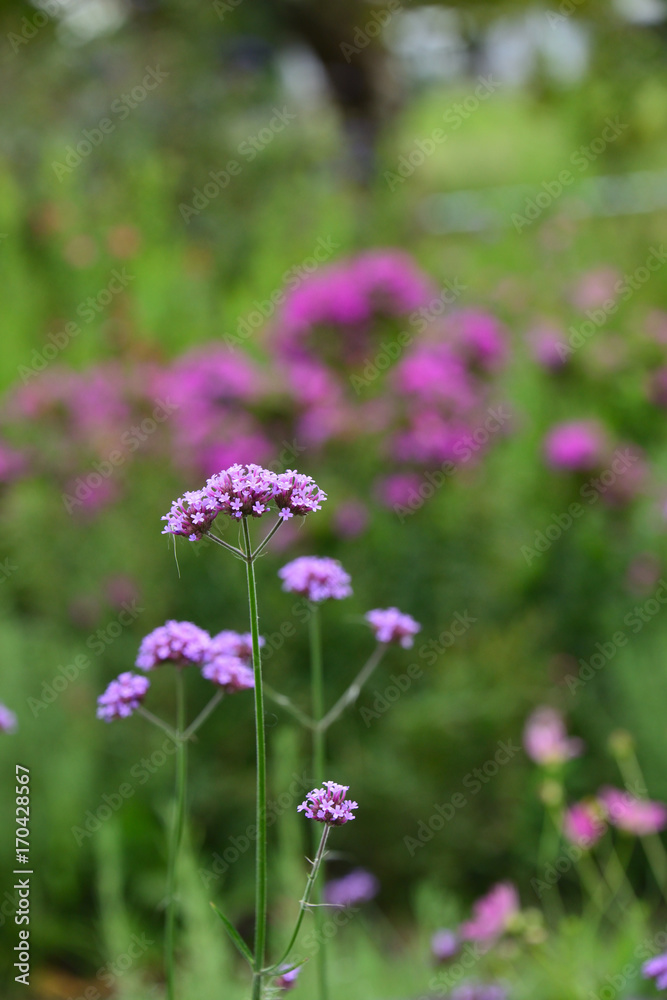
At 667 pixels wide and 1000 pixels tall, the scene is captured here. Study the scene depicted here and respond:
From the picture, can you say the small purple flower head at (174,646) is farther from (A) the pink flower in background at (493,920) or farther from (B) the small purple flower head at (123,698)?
(A) the pink flower in background at (493,920)

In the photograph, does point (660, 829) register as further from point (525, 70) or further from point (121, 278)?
point (525, 70)

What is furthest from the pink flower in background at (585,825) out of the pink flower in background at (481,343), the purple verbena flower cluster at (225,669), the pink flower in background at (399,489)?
the pink flower in background at (481,343)

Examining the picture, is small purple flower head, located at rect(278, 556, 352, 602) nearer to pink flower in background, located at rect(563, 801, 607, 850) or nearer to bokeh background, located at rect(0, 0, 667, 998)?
bokeh background, located at rect(0, 0, 667, 998)

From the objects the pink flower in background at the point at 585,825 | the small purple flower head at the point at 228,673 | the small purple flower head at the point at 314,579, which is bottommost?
the pink flower in background at the point at 585,825

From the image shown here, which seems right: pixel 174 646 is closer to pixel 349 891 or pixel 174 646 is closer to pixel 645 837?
pixel 349 891

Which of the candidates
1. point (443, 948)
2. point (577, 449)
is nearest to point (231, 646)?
point (443, 948)

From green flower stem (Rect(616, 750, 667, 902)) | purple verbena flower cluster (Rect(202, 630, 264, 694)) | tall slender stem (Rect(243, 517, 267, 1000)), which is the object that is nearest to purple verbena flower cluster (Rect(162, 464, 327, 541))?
tall slender stem (Rect(243, 517, 267, 1000))
